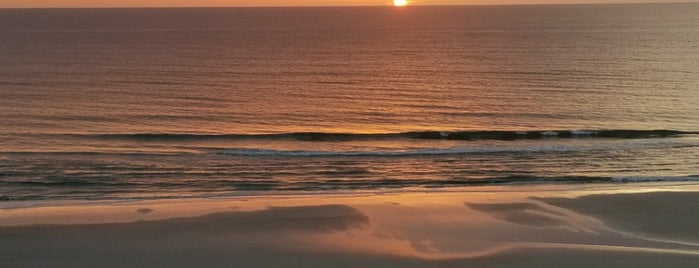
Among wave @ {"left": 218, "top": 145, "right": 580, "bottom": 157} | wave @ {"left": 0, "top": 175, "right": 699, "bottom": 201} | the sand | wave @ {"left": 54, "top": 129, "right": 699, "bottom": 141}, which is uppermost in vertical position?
wave @ {"left": 54, "top": 129, "right": 699, "bottom": 141}

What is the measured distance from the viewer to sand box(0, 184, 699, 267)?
10.1 metres

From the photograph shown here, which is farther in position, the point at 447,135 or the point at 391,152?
the point at 447,135

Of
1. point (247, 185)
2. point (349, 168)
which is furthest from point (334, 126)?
point (247, 185)

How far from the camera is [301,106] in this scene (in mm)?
32906

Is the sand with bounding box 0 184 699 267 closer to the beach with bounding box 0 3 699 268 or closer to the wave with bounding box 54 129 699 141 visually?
the beach with bounding box 0 3 699 268

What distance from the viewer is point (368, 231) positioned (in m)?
11.6

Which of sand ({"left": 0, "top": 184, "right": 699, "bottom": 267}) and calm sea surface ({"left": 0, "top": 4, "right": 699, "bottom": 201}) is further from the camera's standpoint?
calm sea surface ({"left": 0, "top": 4, "right": 699, "bottom": 201})

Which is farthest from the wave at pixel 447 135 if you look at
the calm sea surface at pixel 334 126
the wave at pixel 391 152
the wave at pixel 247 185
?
the wave at pixel 247 185

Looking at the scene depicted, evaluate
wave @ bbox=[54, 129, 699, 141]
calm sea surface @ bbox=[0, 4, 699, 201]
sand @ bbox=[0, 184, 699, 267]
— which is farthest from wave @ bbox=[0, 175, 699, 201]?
wave @ bbox=[54, 129, 699, 141]

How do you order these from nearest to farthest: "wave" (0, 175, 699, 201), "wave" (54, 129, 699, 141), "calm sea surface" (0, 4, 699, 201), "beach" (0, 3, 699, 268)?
"beach" (0, 3, 699, 268) < "wave" (0, 175, 699, 201) < "calm sea surface" (0, 4, 699, 201) < "wave" (54, 129, 699, 141)

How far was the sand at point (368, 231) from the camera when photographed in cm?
1008

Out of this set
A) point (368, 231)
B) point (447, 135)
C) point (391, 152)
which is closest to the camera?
point (368, 231)

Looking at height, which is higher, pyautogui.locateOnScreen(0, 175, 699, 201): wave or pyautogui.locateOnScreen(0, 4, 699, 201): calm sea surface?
pyautogui.locateOnScreen(0, 4, 699, 201): calm sea surface

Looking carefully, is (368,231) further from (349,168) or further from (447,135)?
(447,135)
